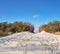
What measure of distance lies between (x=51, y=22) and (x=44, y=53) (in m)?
47.8

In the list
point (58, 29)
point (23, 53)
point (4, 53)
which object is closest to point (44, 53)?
point (23, 53)

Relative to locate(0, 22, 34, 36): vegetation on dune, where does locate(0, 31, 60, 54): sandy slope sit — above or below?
below

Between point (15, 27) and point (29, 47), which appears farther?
point (15, 27)

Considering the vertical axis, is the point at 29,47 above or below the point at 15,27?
below

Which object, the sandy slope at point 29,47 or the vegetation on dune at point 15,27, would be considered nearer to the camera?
the sandy slope at point 29,47

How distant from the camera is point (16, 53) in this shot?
26.1ft

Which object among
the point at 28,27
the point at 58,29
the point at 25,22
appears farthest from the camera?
the point at 25,22

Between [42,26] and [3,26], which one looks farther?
[42,26]

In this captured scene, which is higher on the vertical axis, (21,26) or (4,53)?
(21,26)

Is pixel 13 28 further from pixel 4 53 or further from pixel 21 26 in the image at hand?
pixel 4 53

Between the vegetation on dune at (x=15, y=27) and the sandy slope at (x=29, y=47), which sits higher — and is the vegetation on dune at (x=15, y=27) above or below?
above

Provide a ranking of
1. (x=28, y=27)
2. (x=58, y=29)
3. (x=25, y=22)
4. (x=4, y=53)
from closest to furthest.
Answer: (x=4, y=53), (x=58, y=29), (x=28, y=27), (x=25, y=22)

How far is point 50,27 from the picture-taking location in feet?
164

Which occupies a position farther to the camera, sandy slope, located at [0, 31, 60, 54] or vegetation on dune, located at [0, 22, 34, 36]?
vegetation on dune, located at [0, 22, 34, 36]
